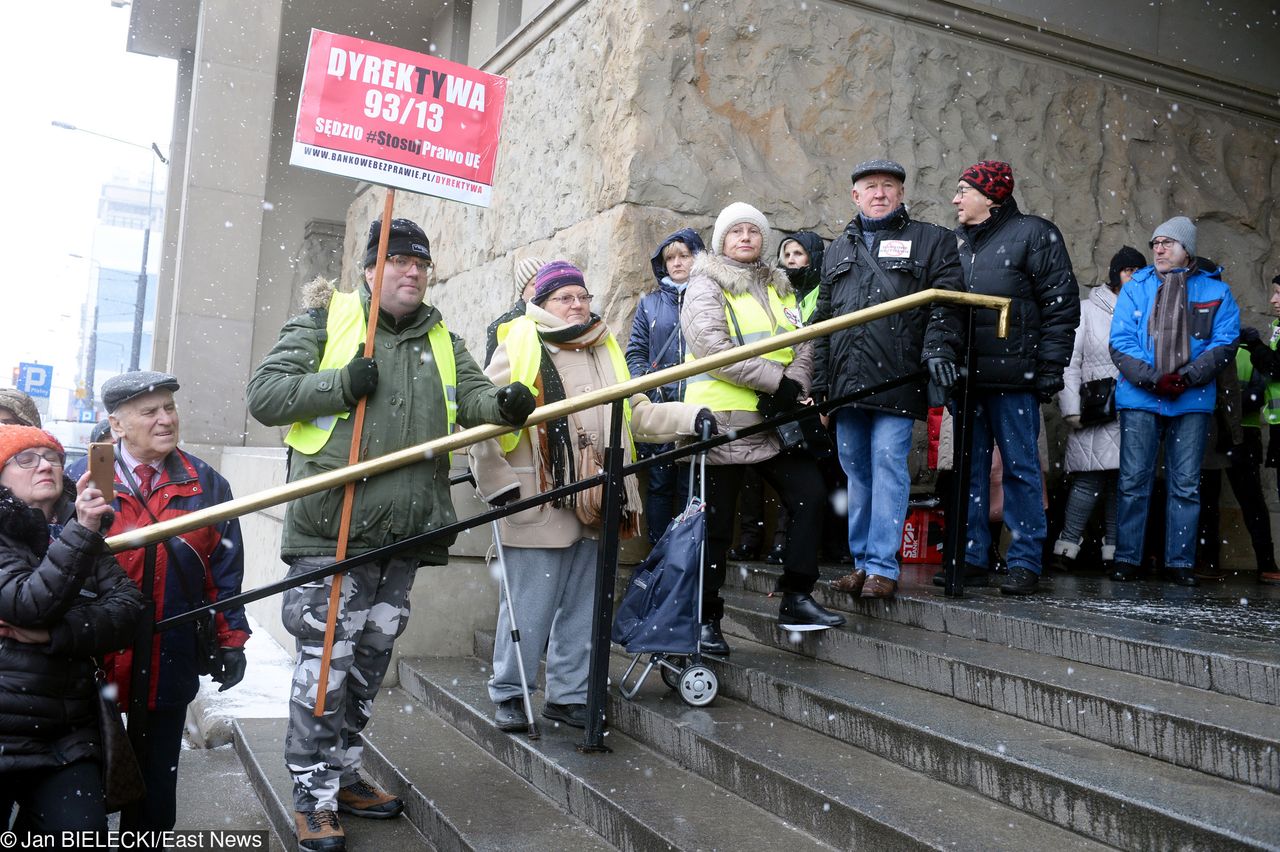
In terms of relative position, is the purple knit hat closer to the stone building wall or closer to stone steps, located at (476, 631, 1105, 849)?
stone steps, located at (476, 631, 1105, 849)

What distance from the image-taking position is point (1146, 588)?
5348mm

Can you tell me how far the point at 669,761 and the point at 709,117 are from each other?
4.14 meters

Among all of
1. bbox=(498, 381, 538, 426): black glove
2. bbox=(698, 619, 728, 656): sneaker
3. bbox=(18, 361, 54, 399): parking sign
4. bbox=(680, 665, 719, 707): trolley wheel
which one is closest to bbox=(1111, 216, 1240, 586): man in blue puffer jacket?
bbox=(698, 619, 728, 656): sneaker

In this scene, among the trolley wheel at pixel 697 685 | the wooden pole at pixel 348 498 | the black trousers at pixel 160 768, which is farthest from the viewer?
the trolley wheel at pixel 697 685

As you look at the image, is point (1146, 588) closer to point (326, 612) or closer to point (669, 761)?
point (669, 761)

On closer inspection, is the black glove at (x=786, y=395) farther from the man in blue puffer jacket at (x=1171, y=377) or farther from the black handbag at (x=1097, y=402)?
the black handbag at (x=1097, y=402)

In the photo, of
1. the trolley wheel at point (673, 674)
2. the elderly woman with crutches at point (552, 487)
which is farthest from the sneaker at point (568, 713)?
the trolley wheel at point (673, 674)

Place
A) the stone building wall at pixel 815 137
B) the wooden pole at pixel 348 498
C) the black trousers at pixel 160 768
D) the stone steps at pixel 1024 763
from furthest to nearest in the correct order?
the stone building wall at pixel 815 137 → the wooden pole at pixel 348 498 → the black trousers at pixel 160 768 → the stone steps at pixel 1024 763

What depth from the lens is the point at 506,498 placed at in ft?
13.4

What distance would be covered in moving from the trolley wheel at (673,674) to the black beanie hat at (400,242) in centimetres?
184

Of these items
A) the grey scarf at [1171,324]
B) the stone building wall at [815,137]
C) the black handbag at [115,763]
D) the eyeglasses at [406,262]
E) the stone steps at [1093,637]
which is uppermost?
the stone building wall at [815,137]

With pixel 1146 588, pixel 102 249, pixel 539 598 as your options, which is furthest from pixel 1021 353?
pixel 102 249

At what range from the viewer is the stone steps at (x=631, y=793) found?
3143mm

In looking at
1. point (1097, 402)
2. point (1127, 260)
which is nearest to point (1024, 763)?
point (1097, 402)
